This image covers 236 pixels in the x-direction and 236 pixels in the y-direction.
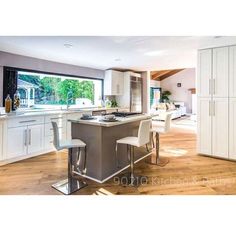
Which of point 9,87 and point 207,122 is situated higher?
point 9,87

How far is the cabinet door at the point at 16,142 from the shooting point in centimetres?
354

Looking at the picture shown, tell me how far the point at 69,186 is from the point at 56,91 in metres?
3.47

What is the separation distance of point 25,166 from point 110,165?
1.65 metres

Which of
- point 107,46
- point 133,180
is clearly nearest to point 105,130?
point 133,180

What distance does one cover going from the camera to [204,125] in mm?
4039

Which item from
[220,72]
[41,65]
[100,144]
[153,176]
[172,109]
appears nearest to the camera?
[100,144]

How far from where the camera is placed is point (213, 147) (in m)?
3.94

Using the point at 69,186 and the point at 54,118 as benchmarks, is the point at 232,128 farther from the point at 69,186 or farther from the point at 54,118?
the point at 54,118

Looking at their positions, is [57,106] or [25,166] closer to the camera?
[25,166]
